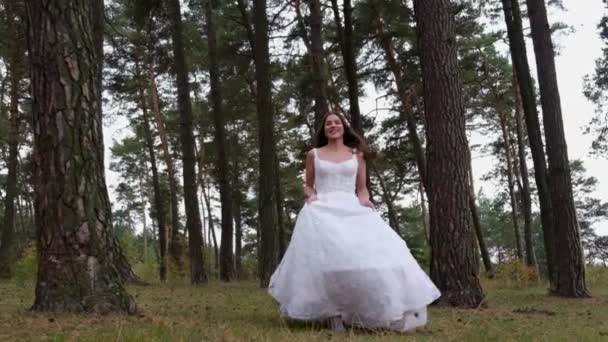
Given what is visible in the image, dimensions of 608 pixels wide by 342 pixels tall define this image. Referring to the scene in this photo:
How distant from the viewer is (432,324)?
6035mm

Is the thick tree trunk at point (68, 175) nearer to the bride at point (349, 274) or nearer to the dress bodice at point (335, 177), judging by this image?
the bride at point (349, 274)

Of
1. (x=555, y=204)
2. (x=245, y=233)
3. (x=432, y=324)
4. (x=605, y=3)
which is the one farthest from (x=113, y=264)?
(x=245, y=233)

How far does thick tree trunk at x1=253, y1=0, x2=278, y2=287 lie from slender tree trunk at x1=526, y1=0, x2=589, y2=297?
5.26 m

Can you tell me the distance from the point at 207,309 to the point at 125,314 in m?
1.98

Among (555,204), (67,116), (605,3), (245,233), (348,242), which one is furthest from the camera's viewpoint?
(245,233)

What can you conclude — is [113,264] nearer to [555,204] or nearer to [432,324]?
[432,324]

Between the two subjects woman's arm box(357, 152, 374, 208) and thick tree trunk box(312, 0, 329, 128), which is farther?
thick tree trunk box(312, 0, 329, 128)

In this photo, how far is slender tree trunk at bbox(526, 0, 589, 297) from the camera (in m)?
11.0

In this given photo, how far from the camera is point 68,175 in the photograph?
16.5ft

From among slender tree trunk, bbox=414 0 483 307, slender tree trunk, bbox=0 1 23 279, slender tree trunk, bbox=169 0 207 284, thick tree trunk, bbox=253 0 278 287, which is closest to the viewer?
slender tree trunk, bbox=414 0 483 307

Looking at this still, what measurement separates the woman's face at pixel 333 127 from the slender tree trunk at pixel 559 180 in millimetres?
6460

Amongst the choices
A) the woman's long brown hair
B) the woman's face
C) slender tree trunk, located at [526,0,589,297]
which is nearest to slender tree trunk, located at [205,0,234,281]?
slender tree trunk, located at [526,0,589,297]

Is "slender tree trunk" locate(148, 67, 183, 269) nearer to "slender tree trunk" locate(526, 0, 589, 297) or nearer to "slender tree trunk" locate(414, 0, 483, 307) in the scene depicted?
"slender tree trunk" locate(526, 0, 589, 297)

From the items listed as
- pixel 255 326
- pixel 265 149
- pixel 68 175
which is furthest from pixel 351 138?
pixel 265 149
